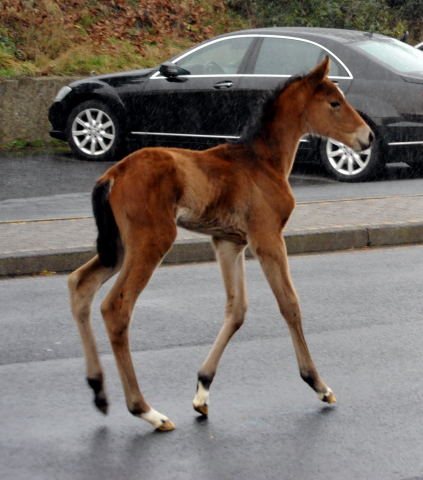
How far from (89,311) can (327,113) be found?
1.60 meters

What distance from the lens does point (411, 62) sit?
11734mm

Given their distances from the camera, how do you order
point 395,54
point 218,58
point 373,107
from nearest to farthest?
point 373,107 < point 395,54 < point 218,58

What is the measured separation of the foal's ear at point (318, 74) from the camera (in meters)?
4.62

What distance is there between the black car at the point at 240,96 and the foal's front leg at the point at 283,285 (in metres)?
7.11

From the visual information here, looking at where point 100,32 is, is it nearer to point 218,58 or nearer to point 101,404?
point 218,58

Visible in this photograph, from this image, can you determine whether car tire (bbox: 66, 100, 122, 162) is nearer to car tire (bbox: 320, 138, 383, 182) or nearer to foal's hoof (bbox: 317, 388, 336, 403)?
car tire (bbox: 320, 138, 383, 182)

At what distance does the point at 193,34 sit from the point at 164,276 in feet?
42.5

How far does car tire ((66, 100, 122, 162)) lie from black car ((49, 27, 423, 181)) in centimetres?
2

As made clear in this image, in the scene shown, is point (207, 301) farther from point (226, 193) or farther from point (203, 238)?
point (226, 193)

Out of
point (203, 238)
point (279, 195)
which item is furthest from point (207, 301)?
point (279, 195)

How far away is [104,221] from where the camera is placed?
414 cm


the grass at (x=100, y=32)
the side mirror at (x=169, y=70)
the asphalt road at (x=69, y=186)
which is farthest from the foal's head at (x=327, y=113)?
the grass at (x=100, y=32)

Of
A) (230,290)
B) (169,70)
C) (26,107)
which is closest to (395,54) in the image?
(169,70)

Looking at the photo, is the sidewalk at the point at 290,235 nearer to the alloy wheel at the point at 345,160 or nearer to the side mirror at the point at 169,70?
the alloy wheel at the point at 345,160
